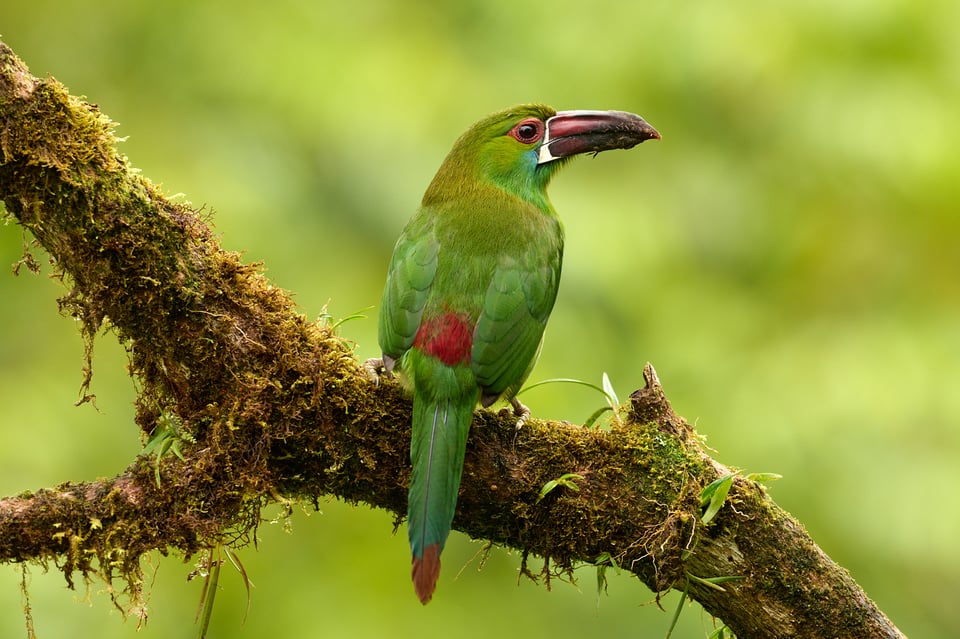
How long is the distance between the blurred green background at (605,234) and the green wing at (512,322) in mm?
987

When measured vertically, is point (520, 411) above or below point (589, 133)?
below

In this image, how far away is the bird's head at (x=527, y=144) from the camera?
3.57 meters

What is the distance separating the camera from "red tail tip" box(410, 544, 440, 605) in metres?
2.54

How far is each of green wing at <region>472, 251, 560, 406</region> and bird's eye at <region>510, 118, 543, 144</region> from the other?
53 cm

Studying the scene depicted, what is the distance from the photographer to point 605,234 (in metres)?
4.63

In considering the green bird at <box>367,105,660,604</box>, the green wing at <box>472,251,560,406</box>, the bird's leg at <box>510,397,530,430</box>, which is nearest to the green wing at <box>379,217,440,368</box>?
the green bird at <box>367,105,660,604</box>

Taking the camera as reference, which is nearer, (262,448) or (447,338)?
(262,448)

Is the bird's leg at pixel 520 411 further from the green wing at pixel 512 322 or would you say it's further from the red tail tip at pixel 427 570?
the red tail tip at pixel 427 570

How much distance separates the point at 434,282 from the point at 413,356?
0.92 ft

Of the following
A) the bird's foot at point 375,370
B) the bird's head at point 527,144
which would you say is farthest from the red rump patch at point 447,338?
the bird's head at point 527,144

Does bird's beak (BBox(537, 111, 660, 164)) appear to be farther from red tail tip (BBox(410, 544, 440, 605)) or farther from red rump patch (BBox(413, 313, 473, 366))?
red tail tip (BBox(410, 544, 440, 605))

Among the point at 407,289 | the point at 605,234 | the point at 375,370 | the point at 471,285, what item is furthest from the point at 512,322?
the point at 605,234

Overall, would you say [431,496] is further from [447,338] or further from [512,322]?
[512,322]

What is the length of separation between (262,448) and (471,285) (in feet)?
2.55
